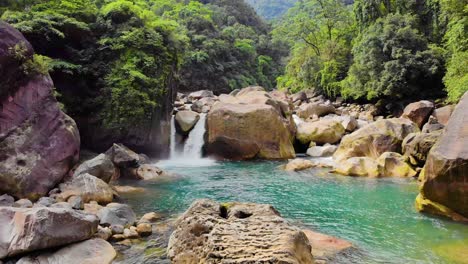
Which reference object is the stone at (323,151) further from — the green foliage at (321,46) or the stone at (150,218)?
the green foliage at (321,46)

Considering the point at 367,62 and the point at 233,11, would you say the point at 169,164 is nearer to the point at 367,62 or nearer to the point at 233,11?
the point at 367,62

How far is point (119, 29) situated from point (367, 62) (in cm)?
1793

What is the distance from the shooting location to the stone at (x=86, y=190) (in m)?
11.2

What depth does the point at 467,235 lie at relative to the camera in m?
9.03

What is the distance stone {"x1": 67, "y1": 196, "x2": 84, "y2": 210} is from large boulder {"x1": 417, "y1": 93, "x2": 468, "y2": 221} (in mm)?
9290

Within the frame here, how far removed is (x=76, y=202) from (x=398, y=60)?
76.0ft

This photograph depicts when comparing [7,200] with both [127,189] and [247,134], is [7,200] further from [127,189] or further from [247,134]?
[247,134]

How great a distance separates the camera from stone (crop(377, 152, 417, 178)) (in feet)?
51.1

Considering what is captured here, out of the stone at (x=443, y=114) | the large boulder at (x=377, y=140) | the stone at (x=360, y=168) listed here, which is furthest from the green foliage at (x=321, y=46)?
the stone at (x=360, y=168)

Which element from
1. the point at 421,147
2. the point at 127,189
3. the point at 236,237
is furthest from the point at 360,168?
the point at 236,237

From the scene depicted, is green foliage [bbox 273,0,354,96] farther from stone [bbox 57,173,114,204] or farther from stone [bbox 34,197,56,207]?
stone [bbox 34,197,56,207]

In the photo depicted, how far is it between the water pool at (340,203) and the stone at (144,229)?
189 centimetres

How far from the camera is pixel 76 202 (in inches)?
401

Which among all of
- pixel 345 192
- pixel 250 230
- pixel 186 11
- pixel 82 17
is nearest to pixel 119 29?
pixel 82 17
